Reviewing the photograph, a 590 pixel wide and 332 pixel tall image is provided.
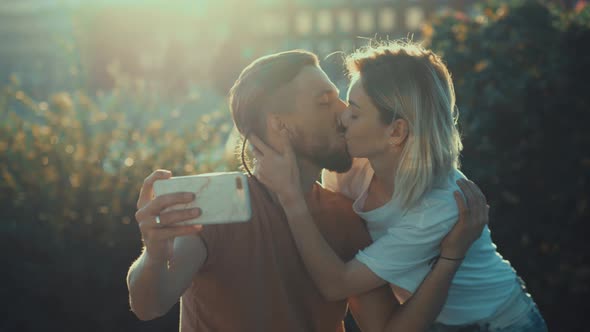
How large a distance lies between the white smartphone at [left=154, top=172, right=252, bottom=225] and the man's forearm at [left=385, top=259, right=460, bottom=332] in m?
0.75

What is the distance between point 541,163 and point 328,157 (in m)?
2.77

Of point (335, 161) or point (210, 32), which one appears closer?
point (335, 161)

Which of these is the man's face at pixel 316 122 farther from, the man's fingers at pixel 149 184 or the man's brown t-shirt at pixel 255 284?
the man's fingers at pixel 149 184

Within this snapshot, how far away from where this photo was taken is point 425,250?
2.52 metres

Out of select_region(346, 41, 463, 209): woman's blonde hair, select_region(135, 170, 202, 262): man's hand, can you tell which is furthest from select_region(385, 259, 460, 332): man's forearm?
select_region(135, 170, 202, 262): man's hand

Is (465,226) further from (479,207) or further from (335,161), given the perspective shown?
(335,161)

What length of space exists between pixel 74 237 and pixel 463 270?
225 cm

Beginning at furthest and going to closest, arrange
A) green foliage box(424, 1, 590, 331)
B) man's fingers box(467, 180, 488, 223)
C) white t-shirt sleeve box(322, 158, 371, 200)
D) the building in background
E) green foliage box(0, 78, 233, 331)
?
the building in background < green foliage box(424, 1, 590, 331) < green foliage box(0, 78, 233, 331) < white t-shirt sleeve box(322, 158, 371, 200) < man's fingers box(467, 180, 488, 223)

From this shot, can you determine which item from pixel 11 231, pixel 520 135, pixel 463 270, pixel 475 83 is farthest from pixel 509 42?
pixel 11 231

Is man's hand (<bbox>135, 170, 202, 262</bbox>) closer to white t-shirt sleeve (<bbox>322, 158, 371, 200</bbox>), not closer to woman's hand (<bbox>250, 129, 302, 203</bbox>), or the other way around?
woman's hand (<bbox>250, 129, 302, 203</bbox>)

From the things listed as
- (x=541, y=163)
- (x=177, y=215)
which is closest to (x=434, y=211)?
(x=177, y=215)

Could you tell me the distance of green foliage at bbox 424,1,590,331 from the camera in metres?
4.93

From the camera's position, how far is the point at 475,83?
5.18 m

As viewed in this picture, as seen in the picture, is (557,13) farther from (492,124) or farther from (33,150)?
(33,150)
